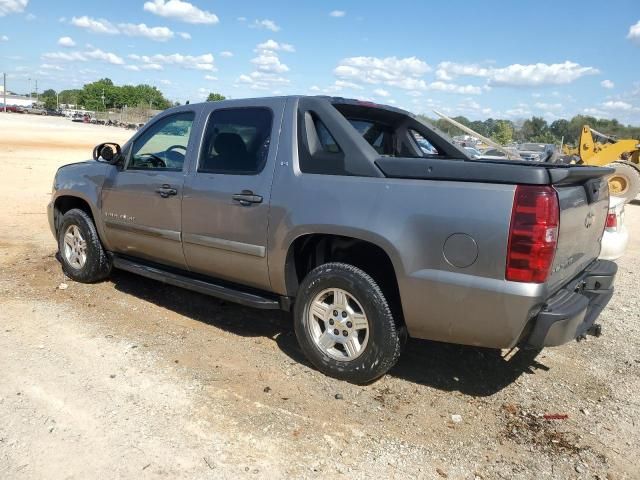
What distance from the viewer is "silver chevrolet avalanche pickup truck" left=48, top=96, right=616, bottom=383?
3057mm

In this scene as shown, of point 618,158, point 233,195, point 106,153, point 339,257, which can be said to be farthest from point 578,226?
point 618,158

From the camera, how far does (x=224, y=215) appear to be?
4.20 m

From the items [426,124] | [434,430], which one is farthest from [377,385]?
[426,124]

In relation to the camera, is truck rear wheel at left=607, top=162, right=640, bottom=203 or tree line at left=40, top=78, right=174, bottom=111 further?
tree line at left=40, top=78, right=174, bottom=111

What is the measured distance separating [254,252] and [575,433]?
239 centimetres

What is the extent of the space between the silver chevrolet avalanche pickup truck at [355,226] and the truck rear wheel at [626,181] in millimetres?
14063

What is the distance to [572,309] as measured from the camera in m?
3.24

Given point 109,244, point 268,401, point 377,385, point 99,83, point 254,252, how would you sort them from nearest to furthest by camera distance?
point 268,401
point 377,385
point 254,252
point 109,244
point 99,83

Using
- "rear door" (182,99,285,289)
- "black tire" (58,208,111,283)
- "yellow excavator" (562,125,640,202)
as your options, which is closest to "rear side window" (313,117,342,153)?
"rear door" (182,99,285,289)

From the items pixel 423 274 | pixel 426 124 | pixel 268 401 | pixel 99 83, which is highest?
pixel 99 83

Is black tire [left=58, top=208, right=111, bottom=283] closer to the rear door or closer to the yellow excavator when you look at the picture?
the rear door

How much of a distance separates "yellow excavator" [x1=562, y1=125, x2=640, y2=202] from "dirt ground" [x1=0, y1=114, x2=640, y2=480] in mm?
13364

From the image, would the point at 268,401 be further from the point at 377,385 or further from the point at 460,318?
the point at 460,318

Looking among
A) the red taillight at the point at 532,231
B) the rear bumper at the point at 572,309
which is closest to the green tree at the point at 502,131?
the rear bumper at the point at 572,309
